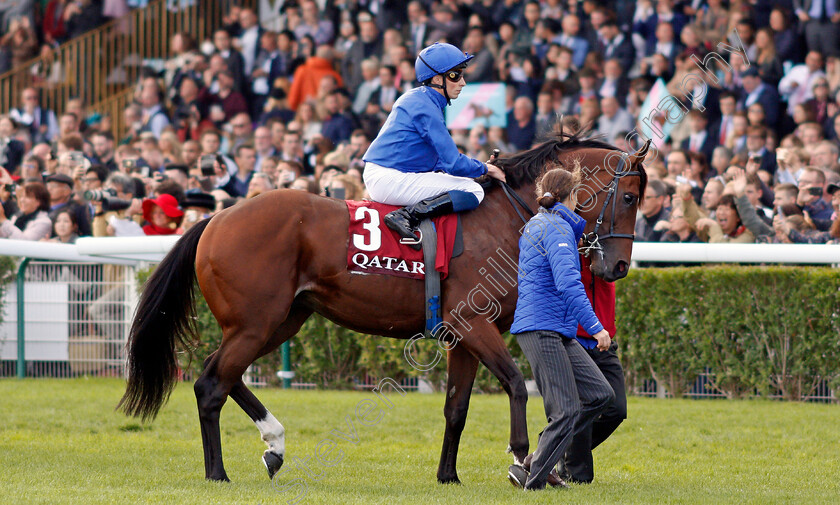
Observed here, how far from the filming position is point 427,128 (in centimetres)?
566

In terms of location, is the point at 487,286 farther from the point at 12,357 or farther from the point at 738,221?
the point at 12,357

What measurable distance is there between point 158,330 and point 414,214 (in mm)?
1506

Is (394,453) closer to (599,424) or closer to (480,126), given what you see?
(599,424)

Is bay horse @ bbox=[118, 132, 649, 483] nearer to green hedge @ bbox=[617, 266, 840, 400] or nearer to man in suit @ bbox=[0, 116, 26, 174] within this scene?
green hedge @ bbox=[617, 266, 840, 400]

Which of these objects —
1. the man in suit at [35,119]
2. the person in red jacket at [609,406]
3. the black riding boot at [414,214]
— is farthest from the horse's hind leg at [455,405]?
the man in suit at [35,119]

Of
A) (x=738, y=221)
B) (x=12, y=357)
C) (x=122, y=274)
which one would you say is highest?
(x=738, y=221)

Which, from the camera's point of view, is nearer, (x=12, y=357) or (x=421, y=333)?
(x=421, y=333)

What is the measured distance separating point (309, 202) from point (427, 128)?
726 millimetres

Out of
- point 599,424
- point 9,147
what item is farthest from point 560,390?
point 9,147

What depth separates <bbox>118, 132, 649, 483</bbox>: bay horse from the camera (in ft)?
18.2

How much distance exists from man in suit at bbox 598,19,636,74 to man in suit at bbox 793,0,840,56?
191 cm

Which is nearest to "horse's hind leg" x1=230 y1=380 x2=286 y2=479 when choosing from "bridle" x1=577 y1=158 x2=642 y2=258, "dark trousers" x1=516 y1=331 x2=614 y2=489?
"dark trousers" x1=516 y1=331 x2=614 y2=489

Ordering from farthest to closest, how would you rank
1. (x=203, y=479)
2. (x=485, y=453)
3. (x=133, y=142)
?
(x=133, y=142) < (x=485, y=453) < (x=203, y=479)

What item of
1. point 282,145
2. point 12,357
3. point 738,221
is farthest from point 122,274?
point 738,221
